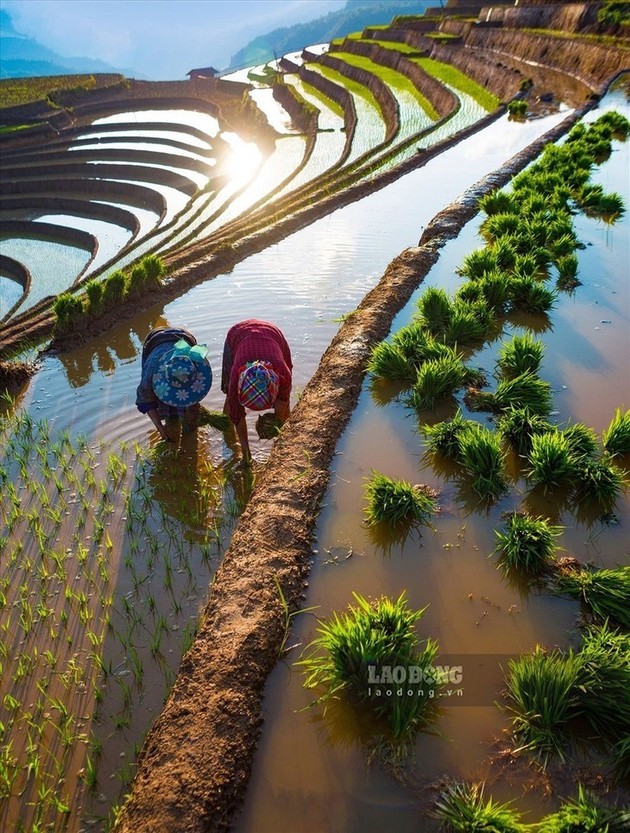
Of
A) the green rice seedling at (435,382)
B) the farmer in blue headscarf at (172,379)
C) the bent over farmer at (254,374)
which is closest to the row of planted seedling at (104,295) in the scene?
the farmer in blue headscarf at (172,379)

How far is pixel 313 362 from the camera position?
231 inches

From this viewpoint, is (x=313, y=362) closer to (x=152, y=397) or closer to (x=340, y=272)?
(x=152, y=397)

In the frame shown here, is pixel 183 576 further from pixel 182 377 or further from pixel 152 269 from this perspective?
pixel 152 269

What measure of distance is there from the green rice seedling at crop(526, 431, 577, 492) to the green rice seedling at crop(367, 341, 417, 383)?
156 centimetres

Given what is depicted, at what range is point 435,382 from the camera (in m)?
4.70

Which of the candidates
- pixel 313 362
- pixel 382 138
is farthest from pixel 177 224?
pixel 313 362

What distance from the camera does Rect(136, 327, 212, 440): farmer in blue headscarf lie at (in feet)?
13.4

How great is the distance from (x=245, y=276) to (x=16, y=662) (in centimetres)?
610

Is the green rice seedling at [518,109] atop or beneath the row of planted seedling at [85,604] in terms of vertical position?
atop

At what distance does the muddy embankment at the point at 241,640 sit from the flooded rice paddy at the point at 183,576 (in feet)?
0.37

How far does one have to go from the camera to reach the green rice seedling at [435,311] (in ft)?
19.0

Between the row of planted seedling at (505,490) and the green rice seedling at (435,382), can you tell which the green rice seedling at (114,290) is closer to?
the row of planted seedling at (505,490)

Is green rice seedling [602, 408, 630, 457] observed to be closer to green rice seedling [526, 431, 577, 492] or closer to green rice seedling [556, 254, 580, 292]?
green rice seedling [526, 431, 577, 492]

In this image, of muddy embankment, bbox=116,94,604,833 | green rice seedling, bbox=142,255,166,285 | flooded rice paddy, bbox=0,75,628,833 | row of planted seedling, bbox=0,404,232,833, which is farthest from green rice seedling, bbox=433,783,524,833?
green rice seedling, bbox=142,255,166,285
